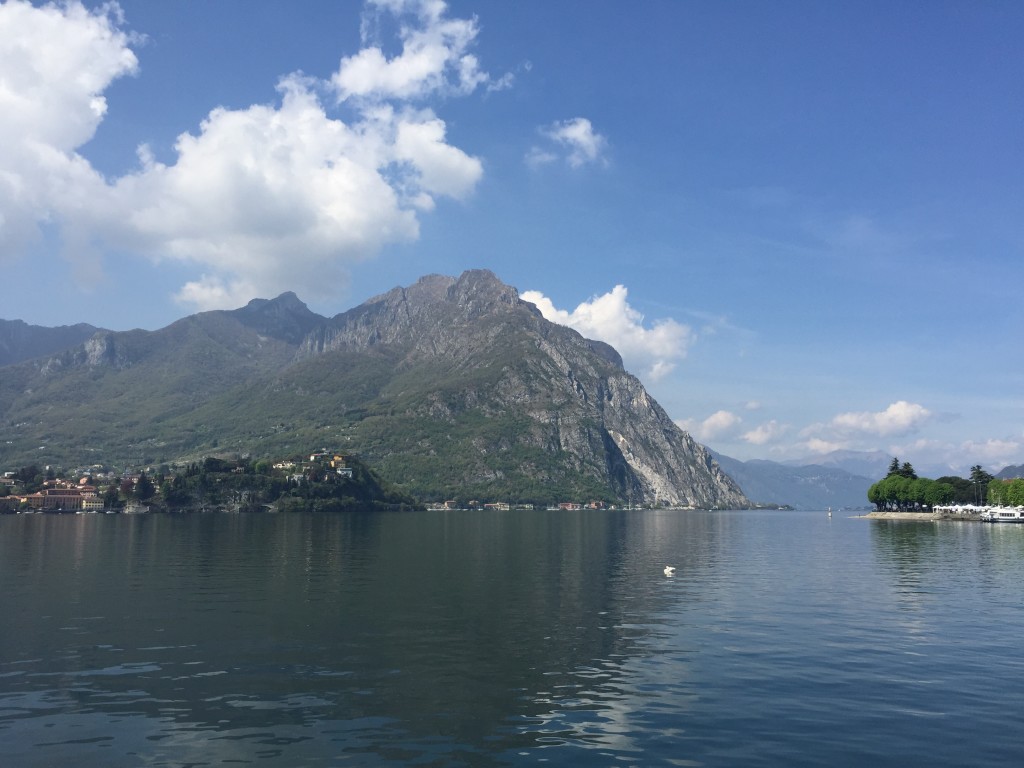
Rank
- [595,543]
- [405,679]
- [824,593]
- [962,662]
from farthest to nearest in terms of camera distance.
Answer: [595,543] → [824,593] → [962,662] → [405,679]

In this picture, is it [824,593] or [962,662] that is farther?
[824,593]

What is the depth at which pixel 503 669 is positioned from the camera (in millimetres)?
35406

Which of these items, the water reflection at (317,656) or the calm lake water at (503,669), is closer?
the calm lake water at (503,669)

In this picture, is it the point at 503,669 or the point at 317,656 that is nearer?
the point at 503,669

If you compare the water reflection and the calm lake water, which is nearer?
the calm lake water

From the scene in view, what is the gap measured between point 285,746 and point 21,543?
118939 millimetres

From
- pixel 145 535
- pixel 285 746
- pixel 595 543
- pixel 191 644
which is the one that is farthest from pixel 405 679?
pixel 145 535

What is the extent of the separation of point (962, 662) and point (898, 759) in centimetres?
1917

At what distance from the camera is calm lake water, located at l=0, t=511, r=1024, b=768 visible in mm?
24953

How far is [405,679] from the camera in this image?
110 feet

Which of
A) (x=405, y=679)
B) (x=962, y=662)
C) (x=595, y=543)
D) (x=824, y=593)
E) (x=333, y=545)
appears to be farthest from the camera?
(x=595, y=543)

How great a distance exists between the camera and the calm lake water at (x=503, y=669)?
982 inches

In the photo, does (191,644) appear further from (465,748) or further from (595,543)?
(595,543)

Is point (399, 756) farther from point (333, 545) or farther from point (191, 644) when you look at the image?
point (333, 545)
